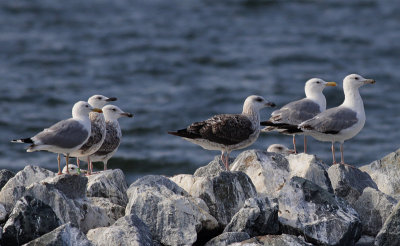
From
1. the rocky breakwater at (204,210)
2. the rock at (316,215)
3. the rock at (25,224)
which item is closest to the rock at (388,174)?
the rocky breakwater at (204,210)

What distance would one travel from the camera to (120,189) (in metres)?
9.40

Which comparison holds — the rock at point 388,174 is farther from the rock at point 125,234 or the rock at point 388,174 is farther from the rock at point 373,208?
the rock at point 125,234

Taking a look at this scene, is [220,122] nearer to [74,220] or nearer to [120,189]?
[120,189]

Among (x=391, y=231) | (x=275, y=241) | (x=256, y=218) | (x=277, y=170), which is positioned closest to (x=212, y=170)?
(x=277, y=170)

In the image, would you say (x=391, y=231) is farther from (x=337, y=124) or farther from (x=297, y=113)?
(x=297, y=113)

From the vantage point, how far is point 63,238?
7.55 metres

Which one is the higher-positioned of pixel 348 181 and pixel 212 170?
pixel 348 181

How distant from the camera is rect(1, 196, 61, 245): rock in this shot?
802 cm

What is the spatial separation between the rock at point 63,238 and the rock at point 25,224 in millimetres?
431

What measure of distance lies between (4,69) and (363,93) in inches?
467

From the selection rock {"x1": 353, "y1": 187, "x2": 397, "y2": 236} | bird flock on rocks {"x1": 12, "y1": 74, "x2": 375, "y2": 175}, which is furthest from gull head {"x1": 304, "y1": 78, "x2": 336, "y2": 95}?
rock {"x1": 353, "y1": 187, "x2": 397, "y2": 236}

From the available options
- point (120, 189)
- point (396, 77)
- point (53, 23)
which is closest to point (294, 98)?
point (396, 77)

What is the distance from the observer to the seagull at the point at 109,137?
36.7 ft

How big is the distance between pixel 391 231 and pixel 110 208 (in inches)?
124
